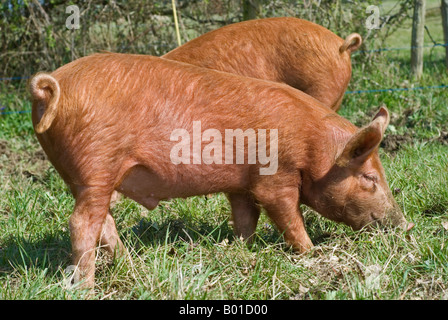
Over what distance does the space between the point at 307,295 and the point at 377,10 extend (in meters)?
5.68

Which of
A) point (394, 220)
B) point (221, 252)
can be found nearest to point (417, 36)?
point (394, 220)

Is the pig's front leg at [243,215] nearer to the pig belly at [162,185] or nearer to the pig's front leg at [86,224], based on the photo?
the pig belly at [162,185]

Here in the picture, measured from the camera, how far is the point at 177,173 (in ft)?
12.1

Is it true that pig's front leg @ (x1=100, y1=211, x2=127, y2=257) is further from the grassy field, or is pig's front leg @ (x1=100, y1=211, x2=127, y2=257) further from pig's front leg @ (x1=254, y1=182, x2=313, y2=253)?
pig's front leg @ (x1=254, y1=182, x2=313, y2=253)

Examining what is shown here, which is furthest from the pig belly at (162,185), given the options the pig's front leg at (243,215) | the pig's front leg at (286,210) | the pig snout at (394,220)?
the pig snout at (394,220)

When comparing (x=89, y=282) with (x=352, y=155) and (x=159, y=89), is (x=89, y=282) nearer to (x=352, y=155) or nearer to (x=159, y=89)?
(x=159, y=89)

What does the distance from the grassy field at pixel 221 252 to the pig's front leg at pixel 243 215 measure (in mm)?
94

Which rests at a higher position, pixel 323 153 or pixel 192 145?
pixel 192 145

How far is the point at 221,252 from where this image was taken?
3.87 m

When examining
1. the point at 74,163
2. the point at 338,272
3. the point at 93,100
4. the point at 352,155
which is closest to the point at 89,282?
the point at 74,163

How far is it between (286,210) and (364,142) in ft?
1.99

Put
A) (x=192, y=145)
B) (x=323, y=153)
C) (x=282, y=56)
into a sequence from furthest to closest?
(x=282, y=56)
(x=323, y=153)
(x=192, y=145)

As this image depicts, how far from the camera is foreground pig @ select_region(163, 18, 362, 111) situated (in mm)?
5109

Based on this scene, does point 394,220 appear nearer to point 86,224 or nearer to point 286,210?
point 286,210
